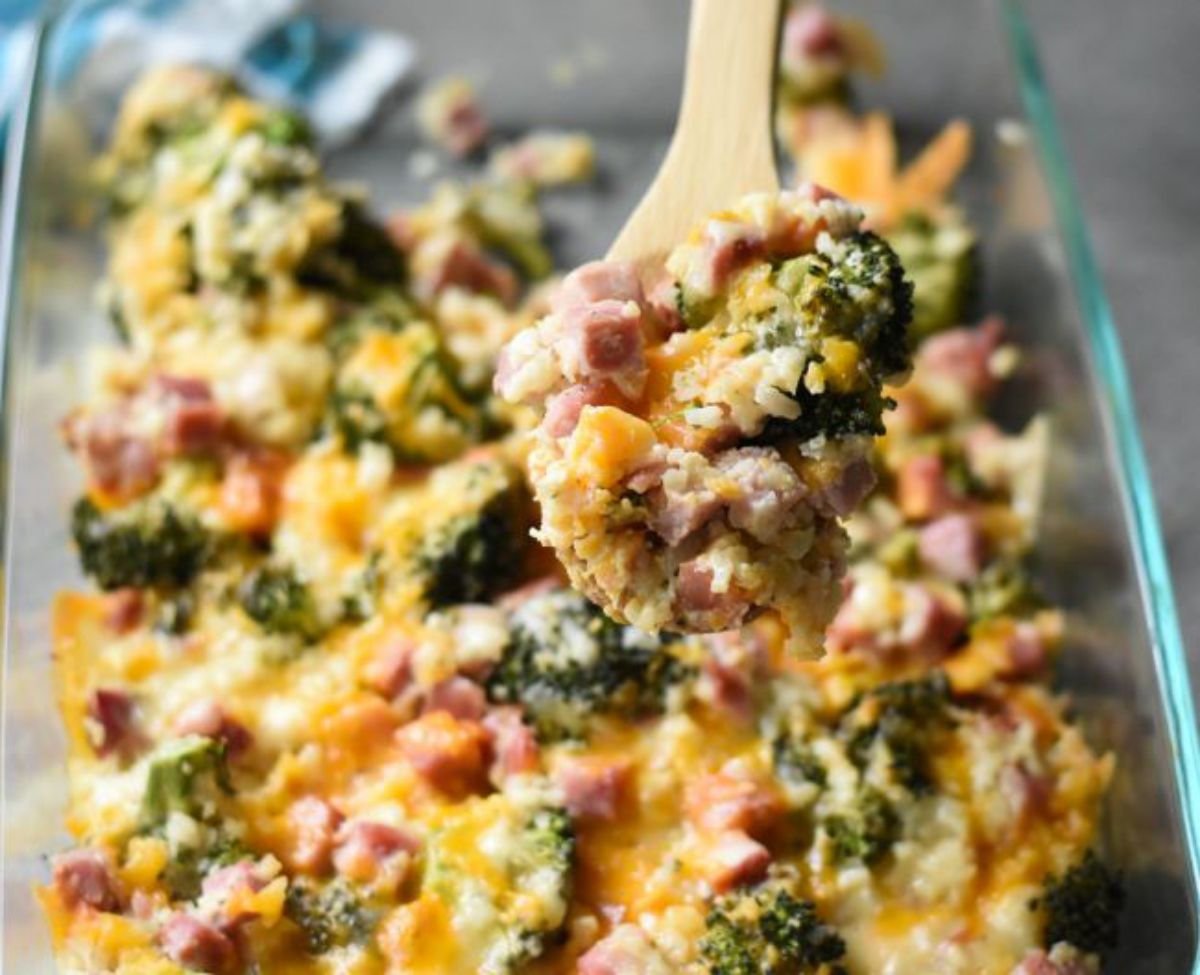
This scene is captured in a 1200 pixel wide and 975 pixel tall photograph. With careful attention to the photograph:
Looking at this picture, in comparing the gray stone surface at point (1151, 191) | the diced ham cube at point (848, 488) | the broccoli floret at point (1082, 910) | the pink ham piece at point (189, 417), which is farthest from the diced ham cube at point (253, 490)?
the gray stone surface at point (1151, 191)

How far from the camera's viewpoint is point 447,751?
9.50ft

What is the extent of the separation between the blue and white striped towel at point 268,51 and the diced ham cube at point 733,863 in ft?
7.40

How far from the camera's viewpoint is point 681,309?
253cm

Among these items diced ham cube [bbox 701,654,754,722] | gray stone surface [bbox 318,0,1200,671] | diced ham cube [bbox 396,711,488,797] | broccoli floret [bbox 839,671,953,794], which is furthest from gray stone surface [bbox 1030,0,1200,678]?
diced ham cube [bbox 396,711,488,797]

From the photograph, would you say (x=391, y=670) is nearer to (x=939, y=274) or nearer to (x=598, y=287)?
(x=598, y=287)

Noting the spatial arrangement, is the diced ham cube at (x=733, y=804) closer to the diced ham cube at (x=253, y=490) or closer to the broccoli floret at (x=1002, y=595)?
the broccoli floret at (x=1002, y=595)

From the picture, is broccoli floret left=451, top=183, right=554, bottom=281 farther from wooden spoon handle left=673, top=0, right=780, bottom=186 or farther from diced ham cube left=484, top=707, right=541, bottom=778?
diced ham cube left=484, top=707, right=541, bottom=778

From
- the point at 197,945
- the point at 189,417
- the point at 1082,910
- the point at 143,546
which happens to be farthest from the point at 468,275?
the point at 1082,910

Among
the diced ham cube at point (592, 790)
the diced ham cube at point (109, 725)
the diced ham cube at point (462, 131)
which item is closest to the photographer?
the diced ham cube at point (592, 790)

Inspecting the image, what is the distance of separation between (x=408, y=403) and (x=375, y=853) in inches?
38.2

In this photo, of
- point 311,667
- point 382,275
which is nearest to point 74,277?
point 382,275

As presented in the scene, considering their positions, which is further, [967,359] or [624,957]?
[967,359]

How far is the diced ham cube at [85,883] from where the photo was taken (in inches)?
108

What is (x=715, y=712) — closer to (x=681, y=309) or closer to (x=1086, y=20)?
(x=681, y=309)
